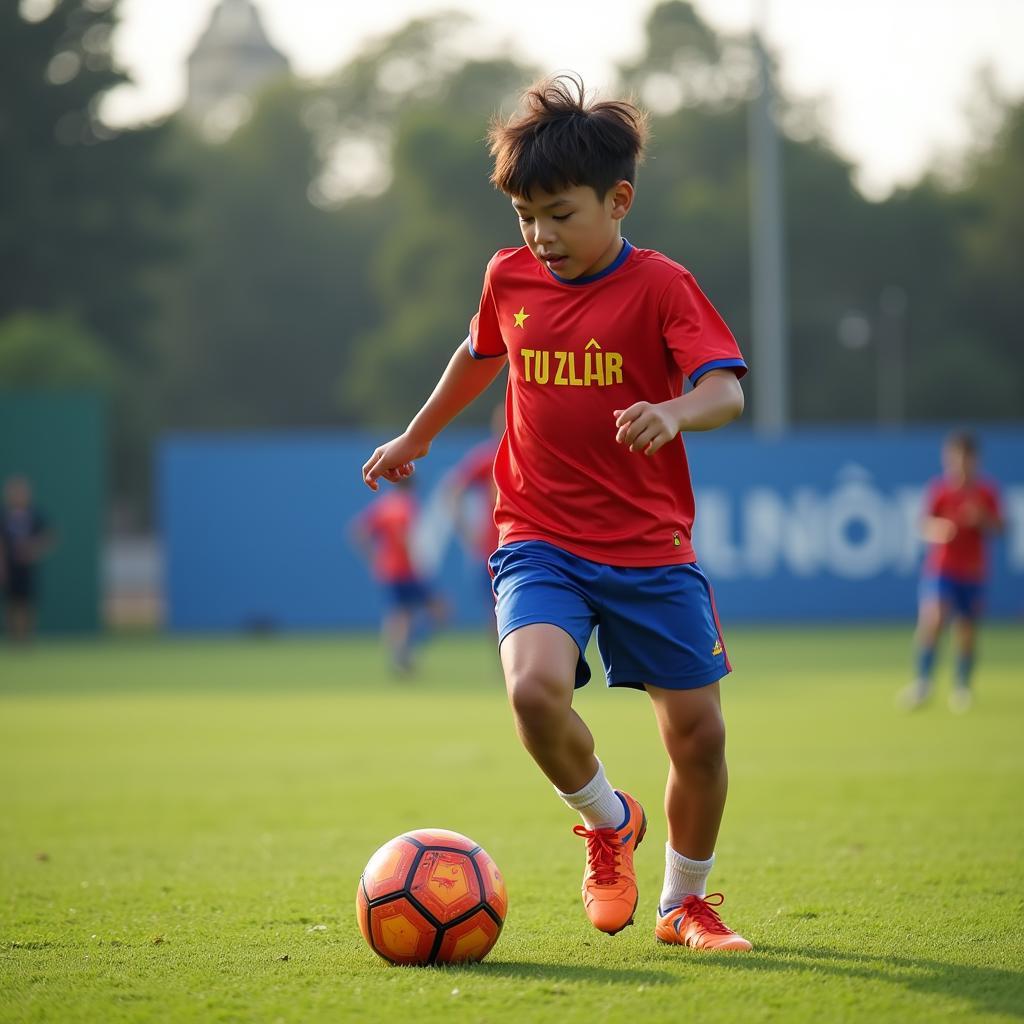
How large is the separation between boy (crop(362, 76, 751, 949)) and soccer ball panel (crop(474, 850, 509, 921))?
29 centimetres

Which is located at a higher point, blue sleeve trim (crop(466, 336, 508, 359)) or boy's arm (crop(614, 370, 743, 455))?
blue sleeve trim (crop(466, 336, 508, 359))

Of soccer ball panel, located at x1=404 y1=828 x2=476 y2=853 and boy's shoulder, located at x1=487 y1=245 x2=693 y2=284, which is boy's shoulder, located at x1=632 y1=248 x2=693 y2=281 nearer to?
boy's shoulder, located at x1=487 y1=245 x2=693 y2=284

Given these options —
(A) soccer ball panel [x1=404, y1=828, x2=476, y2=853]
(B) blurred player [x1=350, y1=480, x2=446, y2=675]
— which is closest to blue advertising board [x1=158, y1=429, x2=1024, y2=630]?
(B) blurred player [x1=350, y1=480, x2=446, y2=675]

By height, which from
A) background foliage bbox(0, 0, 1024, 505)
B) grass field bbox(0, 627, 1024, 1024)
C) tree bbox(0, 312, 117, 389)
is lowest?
grass field bbox(0, 627, 1024, 1024)

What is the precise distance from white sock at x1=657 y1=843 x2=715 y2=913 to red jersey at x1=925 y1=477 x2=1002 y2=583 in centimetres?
913

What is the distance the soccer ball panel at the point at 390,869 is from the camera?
4715mm

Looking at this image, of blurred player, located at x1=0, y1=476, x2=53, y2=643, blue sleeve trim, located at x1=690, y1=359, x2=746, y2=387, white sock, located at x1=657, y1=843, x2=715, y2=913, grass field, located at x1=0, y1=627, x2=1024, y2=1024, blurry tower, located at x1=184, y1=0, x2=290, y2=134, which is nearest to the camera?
grass field, located at x1=0, y1=627, x2=1024, y2=1024

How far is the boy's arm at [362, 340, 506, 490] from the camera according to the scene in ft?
17.2

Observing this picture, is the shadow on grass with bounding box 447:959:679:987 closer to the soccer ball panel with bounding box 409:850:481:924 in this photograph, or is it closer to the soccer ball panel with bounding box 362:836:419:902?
the soccer ball panel with bounding box 409:850:481:924

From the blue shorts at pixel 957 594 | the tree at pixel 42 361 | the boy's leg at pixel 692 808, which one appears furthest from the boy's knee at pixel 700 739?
the tree at pixel 42 361

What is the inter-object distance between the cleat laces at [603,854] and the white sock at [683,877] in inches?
6.5

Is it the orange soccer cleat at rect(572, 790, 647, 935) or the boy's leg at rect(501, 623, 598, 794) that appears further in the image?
the orange soccer cleat at rect(572, 790, 647, 935)

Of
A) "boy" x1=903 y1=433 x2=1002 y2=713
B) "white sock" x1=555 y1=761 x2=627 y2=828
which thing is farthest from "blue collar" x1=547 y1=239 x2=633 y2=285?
"boy" x1=903 y1=433 x2=1002 y2=713

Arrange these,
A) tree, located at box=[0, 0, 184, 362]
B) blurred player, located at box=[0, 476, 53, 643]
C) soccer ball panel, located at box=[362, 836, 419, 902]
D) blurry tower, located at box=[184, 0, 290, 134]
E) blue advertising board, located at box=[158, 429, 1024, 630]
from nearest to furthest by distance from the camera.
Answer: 1. soccer ball panel, located at box=[362, 836, 419, 902]
2. blurred player, located at box=[0, 476, 53, 643]
3. blue advertising board, located at box=[158, 429, 1024, 630]
4. tree, located at box=[0, 0, 184, 362]
5. blurry tower, located at box=[184, 0, 290, 134]
